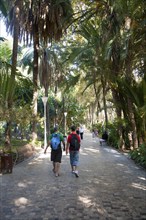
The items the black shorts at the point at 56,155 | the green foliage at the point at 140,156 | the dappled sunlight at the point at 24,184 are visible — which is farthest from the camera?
the green foliage at the point at 140,156

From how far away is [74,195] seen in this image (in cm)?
750

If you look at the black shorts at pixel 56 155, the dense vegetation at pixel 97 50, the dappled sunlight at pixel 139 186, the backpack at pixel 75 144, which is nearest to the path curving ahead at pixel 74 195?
the dappled sunlight at pixel 139 186

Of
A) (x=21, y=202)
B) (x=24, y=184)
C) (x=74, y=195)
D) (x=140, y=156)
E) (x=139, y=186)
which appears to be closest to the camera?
(x=21, y=202)

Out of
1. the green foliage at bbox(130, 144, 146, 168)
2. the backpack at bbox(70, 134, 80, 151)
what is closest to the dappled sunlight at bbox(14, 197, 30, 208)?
the backpack at bbox(70, 134, 80, 151)

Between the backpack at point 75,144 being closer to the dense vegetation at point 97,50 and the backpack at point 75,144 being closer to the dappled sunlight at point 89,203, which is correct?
the dense vegetation at point 97,50

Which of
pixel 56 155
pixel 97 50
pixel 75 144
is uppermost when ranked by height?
pixel 97 50

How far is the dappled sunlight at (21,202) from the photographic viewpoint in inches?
264

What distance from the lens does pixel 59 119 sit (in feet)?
139

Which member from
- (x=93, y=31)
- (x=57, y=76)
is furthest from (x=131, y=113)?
(x=57, y=76)

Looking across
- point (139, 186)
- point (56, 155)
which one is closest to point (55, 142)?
point (56, 155)

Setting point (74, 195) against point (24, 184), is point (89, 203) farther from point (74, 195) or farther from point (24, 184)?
point (24, 184)

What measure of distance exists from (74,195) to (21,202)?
1.32m

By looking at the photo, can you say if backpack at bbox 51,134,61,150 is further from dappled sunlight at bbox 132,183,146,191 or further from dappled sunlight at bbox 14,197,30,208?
dappled sunlight at bbox 14,197,30,208

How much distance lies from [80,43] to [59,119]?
18598 mm
